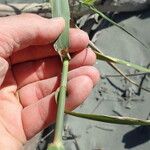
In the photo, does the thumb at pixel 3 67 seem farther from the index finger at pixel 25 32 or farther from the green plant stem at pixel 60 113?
the green plant stem at pixel 60 113

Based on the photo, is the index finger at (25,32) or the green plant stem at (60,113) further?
the index finger at (25,32)

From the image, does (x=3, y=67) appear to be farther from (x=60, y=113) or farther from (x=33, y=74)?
(x=60, y=113)

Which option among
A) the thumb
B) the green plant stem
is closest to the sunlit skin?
the thumb

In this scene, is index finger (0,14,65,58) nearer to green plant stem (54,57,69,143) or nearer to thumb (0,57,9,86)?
thumb (0,57,9,86)

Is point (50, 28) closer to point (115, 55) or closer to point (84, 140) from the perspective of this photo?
point (84, 140)

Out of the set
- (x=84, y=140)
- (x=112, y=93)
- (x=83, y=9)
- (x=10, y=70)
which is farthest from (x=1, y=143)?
(x=83, y=9)

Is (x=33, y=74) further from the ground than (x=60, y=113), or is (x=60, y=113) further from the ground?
(x=60, y=113)

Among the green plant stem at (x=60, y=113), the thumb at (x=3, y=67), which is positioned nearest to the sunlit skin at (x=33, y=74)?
the thumb at (x=3, y=67)

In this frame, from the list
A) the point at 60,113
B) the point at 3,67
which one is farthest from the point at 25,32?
the point at 60,113
